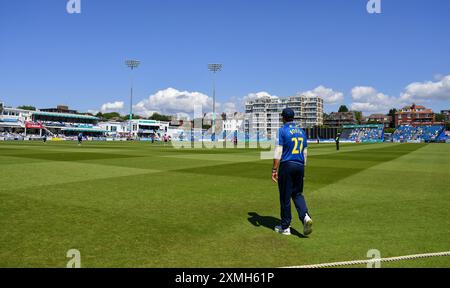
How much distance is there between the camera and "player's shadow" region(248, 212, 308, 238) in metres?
7.27

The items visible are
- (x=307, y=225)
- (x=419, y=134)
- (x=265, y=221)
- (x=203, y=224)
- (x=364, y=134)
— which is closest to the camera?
(x=307, y=225)

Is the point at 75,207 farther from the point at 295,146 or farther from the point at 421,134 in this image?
the point at 421,134

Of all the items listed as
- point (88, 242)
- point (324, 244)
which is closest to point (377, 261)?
point (324, 244)

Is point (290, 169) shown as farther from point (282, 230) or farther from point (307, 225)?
point (282, 230)

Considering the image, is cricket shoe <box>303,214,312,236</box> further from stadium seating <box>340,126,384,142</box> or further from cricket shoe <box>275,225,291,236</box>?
stadium seating <box>340,126,384,142</box>

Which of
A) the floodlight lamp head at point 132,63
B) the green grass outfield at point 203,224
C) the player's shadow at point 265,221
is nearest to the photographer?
the green grass outfield at point 203,224

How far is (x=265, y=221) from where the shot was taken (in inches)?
311

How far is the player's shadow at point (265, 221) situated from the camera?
7.27m

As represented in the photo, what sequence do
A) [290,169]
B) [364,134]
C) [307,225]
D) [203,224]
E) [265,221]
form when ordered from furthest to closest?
[364,134]
[265,221]
[203,224]
[290,169]
[307,225]

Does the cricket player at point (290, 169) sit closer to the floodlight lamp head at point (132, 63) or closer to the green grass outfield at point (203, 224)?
the green grass outfield at point (203, 224)

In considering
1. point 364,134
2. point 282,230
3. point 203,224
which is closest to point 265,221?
point 282,230

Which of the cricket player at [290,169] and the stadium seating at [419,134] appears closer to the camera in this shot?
the cricket player at [290,169]

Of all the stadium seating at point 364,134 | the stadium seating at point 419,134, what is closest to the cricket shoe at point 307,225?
the stadium seating at point 419,134
